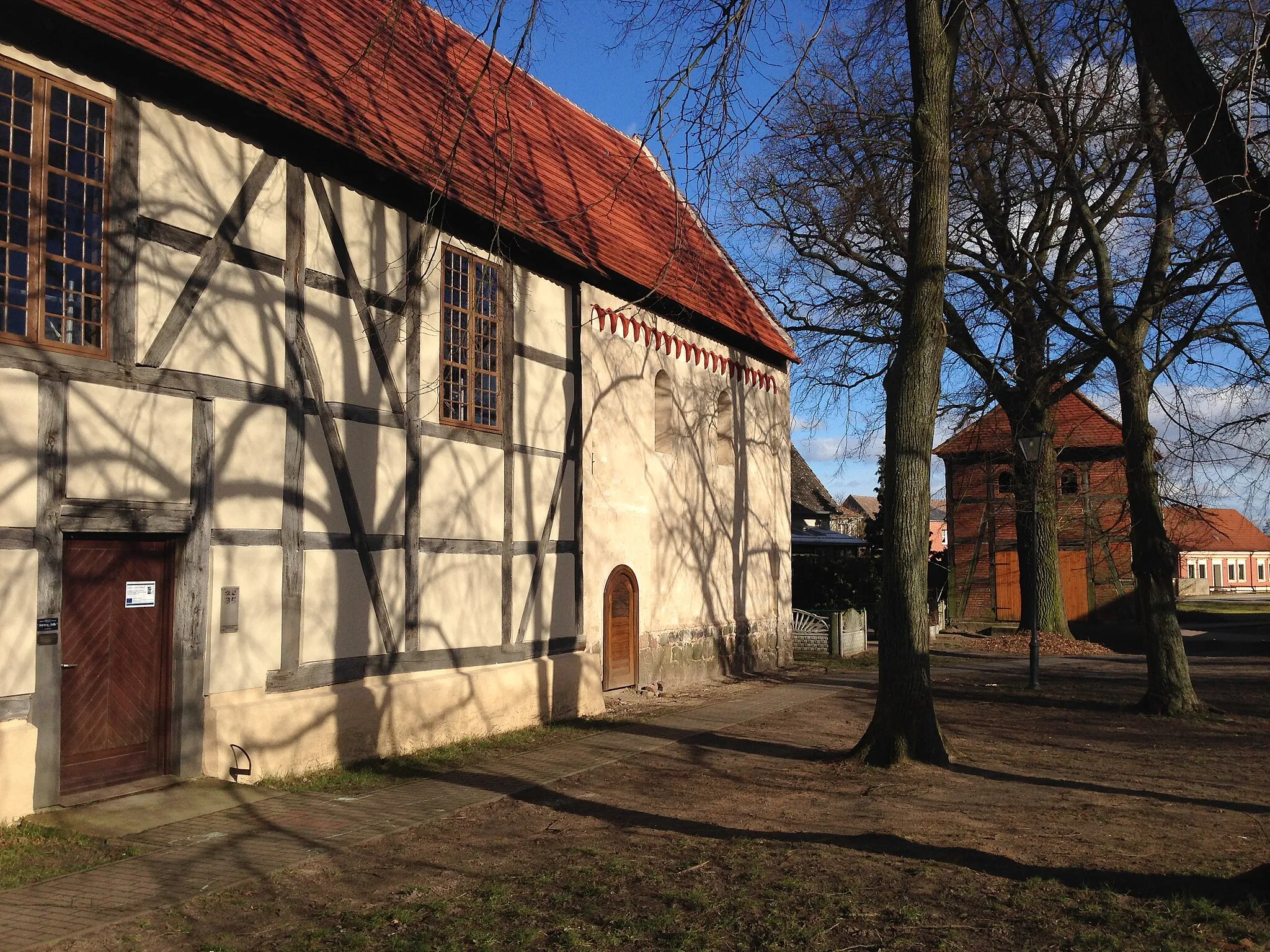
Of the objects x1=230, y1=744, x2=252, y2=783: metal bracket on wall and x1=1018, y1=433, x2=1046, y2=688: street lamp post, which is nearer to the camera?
x1=230, y1=744, x2=252, y2=783: metal bracket on wall

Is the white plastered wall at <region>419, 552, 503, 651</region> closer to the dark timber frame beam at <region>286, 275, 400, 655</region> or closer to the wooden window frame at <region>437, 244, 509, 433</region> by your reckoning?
the dark timber frame beam at <region>286, 275, 400, 655</region>

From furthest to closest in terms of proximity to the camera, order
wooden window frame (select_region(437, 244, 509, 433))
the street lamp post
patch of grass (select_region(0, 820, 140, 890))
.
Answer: the street lamp post → wooden window frame (select_region(437, 244, 509, 433)) → patch of grass (select_region(0, 820, 140, 890))

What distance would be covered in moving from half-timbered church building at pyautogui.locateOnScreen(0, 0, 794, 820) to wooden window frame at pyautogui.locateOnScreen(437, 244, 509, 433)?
0.03 meters

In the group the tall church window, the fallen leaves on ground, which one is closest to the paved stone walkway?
the tall church window

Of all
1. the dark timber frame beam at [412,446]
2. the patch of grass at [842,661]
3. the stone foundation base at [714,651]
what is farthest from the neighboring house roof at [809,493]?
the dark timber frame beam at [412,446]

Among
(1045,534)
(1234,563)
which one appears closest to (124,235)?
(1045,534)

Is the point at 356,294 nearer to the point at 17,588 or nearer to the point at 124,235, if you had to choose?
the point at 124,235

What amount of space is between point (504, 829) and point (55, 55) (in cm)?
671

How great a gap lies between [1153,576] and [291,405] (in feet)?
36.3

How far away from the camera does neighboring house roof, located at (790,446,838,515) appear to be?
1487 inches

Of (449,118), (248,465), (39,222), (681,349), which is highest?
(449,118)

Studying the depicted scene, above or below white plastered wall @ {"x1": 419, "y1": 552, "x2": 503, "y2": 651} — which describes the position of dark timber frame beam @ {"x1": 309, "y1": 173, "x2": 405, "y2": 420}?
above

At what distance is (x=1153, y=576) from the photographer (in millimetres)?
14156

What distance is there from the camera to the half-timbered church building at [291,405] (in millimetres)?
7859
